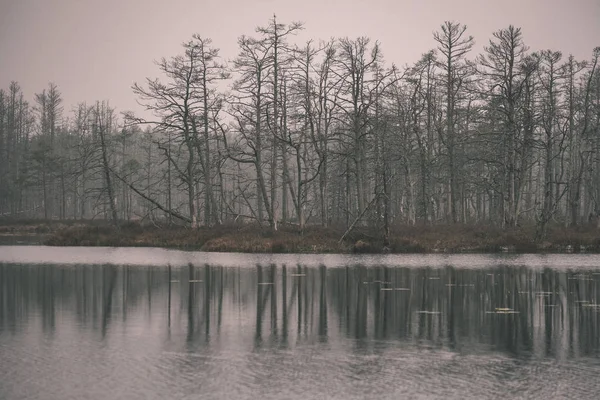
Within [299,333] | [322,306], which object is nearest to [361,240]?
[322,306]

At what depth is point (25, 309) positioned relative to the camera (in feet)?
56.8

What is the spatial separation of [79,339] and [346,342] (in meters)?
5.26

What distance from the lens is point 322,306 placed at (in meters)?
Result: 18.0

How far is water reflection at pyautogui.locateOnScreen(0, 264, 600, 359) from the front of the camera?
1371cm

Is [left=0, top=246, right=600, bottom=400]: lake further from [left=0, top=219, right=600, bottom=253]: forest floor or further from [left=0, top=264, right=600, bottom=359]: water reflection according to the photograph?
[left=0, top=219, right=600, bottom=253]: forest floor

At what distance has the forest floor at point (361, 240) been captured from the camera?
38.0m

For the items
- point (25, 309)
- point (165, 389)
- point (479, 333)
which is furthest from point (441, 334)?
point (25, 309)

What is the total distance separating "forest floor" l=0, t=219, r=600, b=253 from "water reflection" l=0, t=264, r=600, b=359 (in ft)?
34.7

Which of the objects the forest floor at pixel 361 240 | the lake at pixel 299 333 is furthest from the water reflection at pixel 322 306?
the forest floor at pixel 361 240

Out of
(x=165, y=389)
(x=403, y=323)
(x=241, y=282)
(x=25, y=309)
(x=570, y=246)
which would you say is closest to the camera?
(x=165, y=389)

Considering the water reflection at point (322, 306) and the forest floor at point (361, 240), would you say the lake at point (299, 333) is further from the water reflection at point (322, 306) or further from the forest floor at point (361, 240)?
the forest floor at point (361, 240)

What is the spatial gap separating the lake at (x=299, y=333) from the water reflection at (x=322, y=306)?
0.20 feet

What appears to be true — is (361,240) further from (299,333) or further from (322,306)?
(299,333)

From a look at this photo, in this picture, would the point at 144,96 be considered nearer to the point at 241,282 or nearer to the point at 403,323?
the point at 241,282
